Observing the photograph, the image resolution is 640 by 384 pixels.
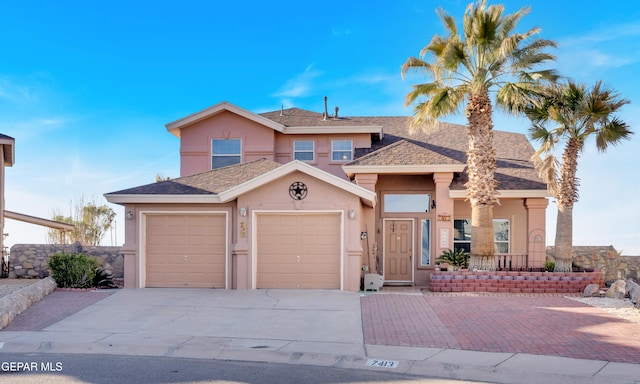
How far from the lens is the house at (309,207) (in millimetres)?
16531

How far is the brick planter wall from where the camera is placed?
17219mm

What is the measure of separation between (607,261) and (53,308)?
876 inches

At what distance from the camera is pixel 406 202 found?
19859mm

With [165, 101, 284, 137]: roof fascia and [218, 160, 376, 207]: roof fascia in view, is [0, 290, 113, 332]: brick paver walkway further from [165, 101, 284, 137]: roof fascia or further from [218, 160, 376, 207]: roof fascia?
[165, 101, 284, 137]: roof fascia

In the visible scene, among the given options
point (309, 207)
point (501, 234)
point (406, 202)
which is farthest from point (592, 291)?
point (309, 207)

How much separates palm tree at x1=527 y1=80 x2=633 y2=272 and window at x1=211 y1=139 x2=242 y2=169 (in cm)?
1142

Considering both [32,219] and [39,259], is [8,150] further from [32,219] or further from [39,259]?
[39,259]

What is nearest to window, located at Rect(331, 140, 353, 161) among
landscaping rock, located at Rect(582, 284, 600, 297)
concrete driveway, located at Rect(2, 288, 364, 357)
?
concrete driveway, located at Rect(2, 288, 364, 357)

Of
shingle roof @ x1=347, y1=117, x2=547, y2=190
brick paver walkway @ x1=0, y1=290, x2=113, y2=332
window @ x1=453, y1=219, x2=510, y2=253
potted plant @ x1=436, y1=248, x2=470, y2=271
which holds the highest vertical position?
shingle roof @ x1=347, y1=117, x2=547, y2=190

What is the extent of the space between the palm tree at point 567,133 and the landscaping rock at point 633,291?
286 centimetres

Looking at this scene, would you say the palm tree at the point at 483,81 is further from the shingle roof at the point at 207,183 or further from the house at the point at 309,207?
the shingle roof at the point at 207,183

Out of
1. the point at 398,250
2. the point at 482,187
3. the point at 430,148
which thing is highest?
the point at 430,148

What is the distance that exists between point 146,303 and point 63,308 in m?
1.93

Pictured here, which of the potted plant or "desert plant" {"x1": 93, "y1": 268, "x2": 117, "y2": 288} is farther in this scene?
the potted plant
